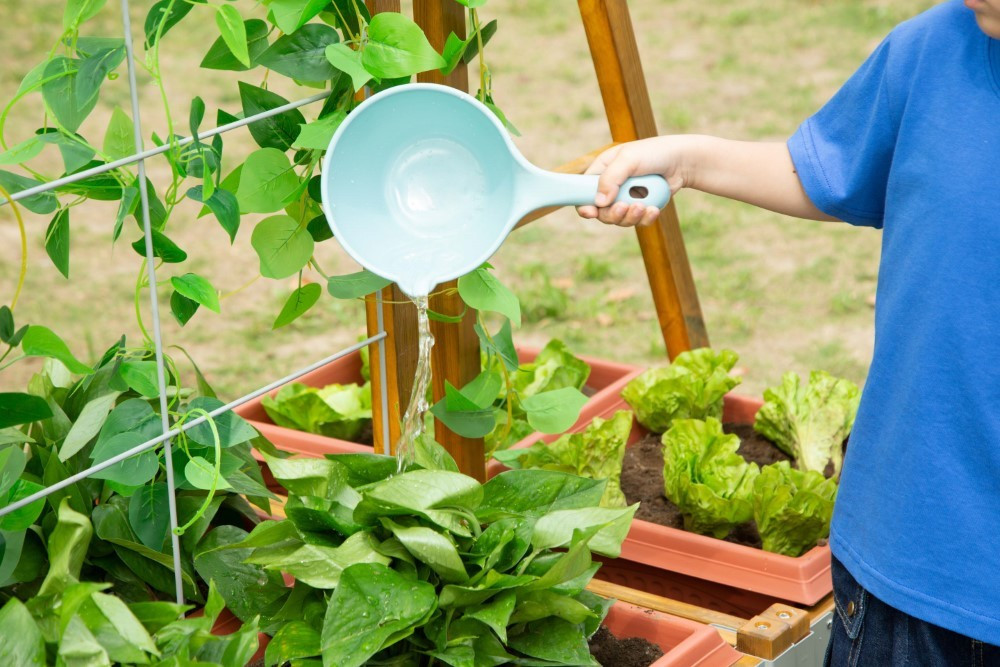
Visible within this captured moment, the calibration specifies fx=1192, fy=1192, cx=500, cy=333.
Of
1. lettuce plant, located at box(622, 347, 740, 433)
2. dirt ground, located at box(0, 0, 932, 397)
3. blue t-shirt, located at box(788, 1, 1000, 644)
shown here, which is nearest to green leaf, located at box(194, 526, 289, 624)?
blue t-shirt, located at box(788, 1, 1000, 644)

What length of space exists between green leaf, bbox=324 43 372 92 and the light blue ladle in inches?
1.4

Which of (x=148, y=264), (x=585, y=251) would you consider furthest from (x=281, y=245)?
(x=585, y=251)

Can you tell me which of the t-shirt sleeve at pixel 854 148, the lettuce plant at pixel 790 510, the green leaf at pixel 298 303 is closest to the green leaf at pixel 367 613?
the green leaf at pixel 298 303

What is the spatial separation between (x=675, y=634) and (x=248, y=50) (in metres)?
0.77

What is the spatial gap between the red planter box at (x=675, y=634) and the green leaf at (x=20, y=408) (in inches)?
25.7

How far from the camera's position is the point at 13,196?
1004 millimetres

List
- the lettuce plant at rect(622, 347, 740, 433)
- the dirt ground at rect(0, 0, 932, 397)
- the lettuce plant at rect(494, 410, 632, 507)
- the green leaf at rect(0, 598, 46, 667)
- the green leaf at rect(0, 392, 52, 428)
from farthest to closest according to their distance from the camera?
the dirt ground at rect(0, 0, 932, 397), the lettuce plant at rect(622, 347, 740, 433), the lettuce plant at rect(494, 410, 632, 507), the green leaf at rect(0, 392, 52, 428), the green leaf at rect(0, 598, 46, 667)

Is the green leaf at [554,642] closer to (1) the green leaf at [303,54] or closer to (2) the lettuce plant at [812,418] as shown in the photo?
(1) the green leaf at [303,54]

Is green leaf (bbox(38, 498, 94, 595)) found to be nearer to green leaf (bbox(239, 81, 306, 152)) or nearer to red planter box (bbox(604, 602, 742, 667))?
green leaf (bbox(239, 81, 306, 152))

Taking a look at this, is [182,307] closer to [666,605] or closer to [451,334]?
[451,334]

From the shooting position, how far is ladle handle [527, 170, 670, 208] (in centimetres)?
113

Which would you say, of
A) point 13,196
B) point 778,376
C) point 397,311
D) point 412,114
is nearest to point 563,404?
point 397,311

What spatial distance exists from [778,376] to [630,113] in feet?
4.39

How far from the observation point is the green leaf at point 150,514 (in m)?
1.21
